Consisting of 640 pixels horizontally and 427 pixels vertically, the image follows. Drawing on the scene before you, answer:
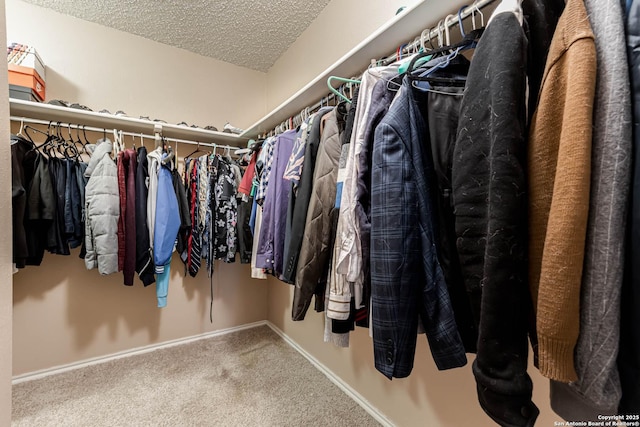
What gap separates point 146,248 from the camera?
1782mm

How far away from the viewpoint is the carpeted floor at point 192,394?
54.6 inches

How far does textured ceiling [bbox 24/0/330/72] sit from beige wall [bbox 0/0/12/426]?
1.52 meters

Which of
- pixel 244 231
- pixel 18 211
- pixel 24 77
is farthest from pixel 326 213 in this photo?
pixel 24 77

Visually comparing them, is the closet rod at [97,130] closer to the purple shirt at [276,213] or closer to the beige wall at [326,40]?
the beige wall at [326,40]

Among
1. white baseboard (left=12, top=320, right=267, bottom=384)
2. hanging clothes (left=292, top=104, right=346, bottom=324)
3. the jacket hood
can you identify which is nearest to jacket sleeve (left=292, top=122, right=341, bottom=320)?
hanging clothes (left=292, top=104, right=346, bottom=324)

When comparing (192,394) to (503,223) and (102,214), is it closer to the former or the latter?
(102,214)

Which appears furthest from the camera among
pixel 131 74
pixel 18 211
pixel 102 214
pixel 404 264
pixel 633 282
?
pixel 131 74

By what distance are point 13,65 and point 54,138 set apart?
0.43m

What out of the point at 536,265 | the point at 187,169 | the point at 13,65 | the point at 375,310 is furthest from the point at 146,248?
the point at 536,265

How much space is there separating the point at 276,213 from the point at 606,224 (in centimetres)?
103

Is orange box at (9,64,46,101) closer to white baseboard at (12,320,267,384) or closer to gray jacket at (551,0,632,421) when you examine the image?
Result: white baseboard at (12,320,267,384)

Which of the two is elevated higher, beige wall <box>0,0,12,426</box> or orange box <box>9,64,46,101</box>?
orange box <box>9,64,46,101</box>

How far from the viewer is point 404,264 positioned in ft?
2.08

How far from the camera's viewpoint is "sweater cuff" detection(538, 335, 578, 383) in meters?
0.39
